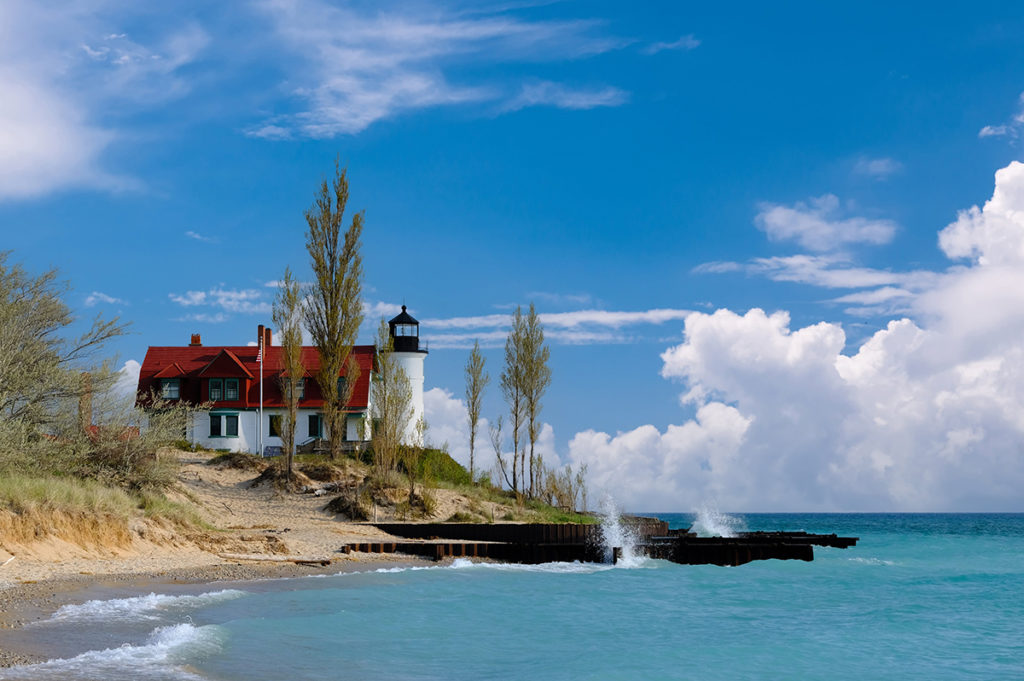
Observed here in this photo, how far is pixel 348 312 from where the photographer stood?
3962cm

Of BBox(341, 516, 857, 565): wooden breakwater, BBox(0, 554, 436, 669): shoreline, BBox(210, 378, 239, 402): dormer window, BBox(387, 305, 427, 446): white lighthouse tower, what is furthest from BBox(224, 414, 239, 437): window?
BBox(0, 554, 436, 669): shoreline

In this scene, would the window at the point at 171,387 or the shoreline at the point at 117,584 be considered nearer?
the shoreline at the point at 117,584

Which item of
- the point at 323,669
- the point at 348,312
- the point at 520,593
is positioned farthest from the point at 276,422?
the point at 323,669

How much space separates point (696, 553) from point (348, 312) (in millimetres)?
19304

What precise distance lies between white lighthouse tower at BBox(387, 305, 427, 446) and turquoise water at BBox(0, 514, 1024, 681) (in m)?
23.4

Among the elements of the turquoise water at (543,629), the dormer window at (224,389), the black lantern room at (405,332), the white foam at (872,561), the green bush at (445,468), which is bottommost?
the white foam at (872,561)

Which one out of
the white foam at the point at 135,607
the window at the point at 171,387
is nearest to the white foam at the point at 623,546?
the white foam at the point at 135,607

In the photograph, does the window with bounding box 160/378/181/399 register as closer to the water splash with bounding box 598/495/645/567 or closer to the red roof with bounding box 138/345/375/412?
the red roof with bounding box 138/345/375/412

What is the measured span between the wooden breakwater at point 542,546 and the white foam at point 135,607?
29.5 ft

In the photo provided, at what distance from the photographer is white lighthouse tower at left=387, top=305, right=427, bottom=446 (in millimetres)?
46719

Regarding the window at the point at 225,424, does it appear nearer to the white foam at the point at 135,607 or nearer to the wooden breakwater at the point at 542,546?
the wooden breakwater at the point at 542,546

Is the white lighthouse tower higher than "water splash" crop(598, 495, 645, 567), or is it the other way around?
the white lighthouse tower

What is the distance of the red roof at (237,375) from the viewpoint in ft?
151

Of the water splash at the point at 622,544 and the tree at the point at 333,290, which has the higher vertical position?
the tree at the point at 333,290
